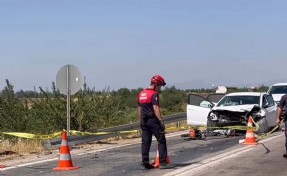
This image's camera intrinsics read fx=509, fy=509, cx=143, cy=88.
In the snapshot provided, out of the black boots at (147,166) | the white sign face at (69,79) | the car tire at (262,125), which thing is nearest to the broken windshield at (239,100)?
the car tire at (262,125)

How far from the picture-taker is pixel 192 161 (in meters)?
11.2

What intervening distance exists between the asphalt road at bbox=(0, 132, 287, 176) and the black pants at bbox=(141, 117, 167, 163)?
0.30 m

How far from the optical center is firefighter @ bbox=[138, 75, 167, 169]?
32.0 feet

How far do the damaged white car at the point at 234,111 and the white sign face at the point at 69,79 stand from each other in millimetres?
4655

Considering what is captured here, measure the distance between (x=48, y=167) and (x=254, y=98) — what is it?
9.89 m

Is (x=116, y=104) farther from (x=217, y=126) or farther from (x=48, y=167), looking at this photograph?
(x=48, y=167)

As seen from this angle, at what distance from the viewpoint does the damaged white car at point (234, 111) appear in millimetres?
16781

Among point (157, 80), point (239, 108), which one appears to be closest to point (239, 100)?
point (239, 108)

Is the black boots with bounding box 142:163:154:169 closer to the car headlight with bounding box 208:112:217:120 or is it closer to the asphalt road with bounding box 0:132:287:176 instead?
the asphalt road with bounding box 0:132:287:176

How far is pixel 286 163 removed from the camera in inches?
421

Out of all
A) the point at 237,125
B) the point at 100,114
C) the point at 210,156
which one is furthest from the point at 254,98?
the point at 210,156

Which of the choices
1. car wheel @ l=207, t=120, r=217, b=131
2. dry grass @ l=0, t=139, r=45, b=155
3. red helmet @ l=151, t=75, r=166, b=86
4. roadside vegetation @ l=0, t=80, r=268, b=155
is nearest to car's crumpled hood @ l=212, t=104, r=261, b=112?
car wheel @ l=207, t=120, r=217, b=131

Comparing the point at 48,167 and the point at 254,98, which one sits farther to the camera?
the point at 254,98

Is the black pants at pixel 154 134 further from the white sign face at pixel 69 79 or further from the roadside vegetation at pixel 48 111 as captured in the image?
the roadside vegetation at pixel 48 111
